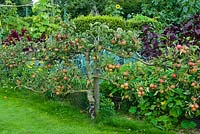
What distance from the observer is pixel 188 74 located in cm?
428

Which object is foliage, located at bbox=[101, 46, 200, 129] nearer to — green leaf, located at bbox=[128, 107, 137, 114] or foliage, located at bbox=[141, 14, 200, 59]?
green leaf, located at bbox=[128, 107, 137, 114]

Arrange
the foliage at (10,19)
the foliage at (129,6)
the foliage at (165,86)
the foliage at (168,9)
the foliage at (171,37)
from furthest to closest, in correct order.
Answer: the foliage at (129,6)
the foliage at (168,9)
the foliage at (171,37)
the foliage at (165,86)
the foliage at (10,19)

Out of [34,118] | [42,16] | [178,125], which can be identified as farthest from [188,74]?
[34,118]

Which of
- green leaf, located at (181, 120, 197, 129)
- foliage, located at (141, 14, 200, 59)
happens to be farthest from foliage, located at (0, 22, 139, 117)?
foliage, located at (141, 14, 200, 59)

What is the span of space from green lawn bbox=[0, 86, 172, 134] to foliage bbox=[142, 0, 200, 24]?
549cm

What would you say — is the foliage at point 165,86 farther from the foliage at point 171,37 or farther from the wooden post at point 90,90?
the foliage at point 171,37

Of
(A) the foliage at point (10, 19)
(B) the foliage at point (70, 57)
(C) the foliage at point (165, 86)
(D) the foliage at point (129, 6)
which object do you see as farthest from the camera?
(D) the foliage at point (129, 6)

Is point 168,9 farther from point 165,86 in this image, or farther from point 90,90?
point 165,86

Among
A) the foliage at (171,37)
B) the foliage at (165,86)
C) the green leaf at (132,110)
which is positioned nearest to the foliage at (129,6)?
the foliage at (171,37)

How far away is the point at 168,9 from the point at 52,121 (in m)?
7.66

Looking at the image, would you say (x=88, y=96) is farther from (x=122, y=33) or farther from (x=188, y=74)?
(x=188, y=74)

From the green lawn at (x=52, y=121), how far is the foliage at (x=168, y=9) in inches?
216

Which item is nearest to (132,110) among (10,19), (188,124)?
(188,124)

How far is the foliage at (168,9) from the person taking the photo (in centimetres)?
1033
